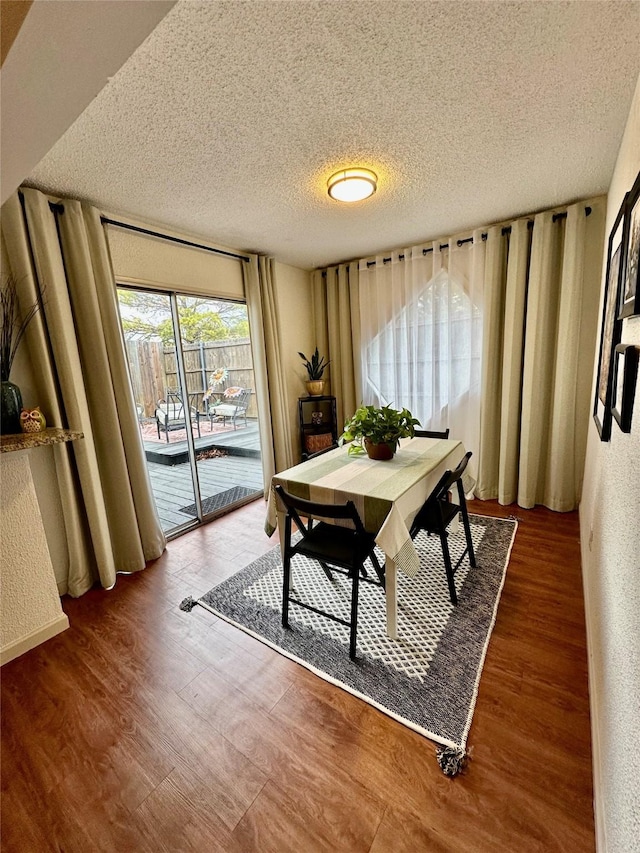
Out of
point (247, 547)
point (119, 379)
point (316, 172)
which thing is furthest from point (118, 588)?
point (316, 172)

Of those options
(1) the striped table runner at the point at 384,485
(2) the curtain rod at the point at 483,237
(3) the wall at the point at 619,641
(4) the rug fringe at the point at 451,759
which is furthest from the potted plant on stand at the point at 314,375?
(4) the rug fringe at the point at 451,759

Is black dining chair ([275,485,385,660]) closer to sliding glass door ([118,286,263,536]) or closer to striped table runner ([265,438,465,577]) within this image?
striped table runner ([265,438,465,577])

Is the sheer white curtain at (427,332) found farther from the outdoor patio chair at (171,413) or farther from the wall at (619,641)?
the outdoor patio chair at (171,413)

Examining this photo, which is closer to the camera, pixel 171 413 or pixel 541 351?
pixel 541 351

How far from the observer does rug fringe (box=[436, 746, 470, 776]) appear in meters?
1.23

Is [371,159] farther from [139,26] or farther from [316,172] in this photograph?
[139,26]

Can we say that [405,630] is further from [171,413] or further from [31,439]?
[171,413]

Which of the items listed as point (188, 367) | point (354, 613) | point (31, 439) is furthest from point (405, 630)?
point (188, 367)

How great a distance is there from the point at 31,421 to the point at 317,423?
8.94ft

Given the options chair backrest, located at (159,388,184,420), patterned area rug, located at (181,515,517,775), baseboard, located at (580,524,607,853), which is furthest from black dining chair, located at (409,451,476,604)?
chair backrest, located at (159,388,184,420)

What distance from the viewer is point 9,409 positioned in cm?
187

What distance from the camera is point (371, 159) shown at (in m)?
1.94

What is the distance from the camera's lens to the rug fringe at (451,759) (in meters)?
1.23

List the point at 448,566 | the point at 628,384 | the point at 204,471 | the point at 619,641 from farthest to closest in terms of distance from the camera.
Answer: the point at 204,471 < the point at 448,566 < the point at 628,384 < the point at 619,641
